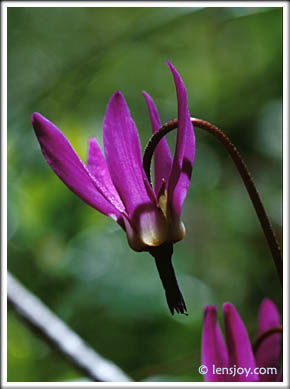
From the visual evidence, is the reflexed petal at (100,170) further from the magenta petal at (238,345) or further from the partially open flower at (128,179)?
the magenta petal at (238,345)

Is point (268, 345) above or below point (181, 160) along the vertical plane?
below

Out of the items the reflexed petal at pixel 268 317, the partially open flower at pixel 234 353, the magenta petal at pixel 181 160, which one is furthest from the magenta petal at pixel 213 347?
the magenta petal at pixel 181 160

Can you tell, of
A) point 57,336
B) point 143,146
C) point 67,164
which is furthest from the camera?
point 143,146

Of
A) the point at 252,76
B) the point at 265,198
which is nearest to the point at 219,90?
the point at 252,76

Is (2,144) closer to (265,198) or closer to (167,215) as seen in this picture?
(167,215)

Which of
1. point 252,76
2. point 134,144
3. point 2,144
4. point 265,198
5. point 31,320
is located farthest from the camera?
point 252,76

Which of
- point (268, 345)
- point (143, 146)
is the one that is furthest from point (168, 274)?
point (143, 146)

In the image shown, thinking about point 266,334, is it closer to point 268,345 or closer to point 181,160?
point 268,345
